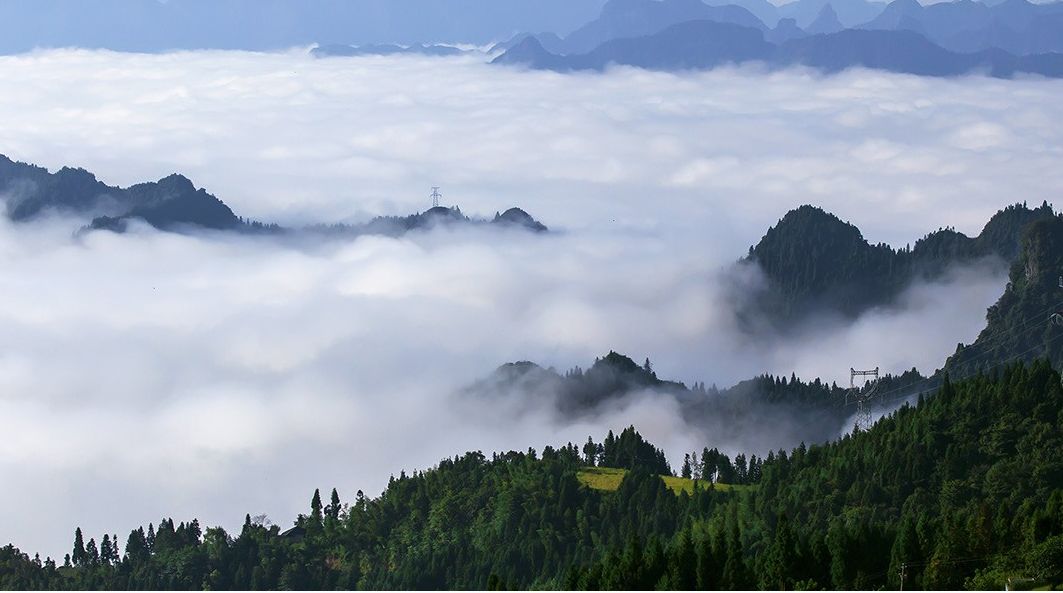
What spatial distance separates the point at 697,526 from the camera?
455ft

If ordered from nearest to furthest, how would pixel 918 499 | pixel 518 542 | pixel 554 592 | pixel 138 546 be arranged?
pixel 554 592 < pixel 918 499 < pixel 518 542 < pixel 138 546

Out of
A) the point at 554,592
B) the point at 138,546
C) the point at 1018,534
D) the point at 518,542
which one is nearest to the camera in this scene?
the point at 1018,534

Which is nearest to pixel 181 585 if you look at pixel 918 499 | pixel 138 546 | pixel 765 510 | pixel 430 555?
pixel 138 546

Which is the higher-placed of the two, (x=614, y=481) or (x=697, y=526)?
(x=614, y=481)

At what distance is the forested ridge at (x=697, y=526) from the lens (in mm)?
108562

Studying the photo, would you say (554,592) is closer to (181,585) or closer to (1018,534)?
(1018,534)

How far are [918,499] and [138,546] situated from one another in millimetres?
75889

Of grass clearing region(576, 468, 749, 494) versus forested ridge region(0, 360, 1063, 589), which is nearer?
forested ridge region(0, 360, 1063, 589)

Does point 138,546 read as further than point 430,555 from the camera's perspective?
Yes

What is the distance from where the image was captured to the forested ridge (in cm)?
10856

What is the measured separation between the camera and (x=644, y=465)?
550 feet

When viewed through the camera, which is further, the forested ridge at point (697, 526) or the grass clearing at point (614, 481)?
the grass clearing at point (614, 481)

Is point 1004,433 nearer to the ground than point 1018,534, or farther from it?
farther from it

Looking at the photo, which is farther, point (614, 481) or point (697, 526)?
point (614, 481)
